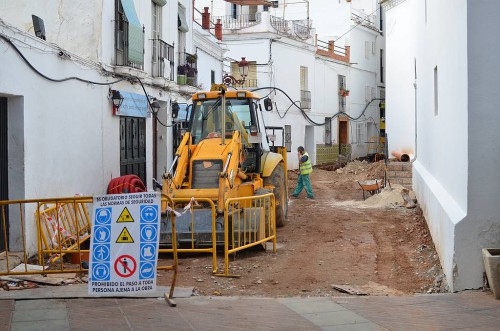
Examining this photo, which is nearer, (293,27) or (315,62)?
(293,27)

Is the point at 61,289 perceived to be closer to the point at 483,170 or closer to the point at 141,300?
the point at 141,300

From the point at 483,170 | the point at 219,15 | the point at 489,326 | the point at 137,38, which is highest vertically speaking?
the point at 219,15

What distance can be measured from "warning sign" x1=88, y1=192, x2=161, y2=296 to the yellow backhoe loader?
8.85 ft

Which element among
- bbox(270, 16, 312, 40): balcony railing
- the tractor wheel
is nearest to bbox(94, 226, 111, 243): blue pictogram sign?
the tractor wheel

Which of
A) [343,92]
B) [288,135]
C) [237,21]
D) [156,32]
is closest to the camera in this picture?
[156,32]

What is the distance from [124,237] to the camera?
7164mm

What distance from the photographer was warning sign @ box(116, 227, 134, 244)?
7152 millimetres

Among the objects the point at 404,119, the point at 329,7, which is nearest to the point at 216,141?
the point at 404,119

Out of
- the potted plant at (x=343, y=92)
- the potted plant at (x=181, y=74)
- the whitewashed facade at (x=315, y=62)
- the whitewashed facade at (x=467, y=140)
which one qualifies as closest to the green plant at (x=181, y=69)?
the potted plant at (x=181, y=74)

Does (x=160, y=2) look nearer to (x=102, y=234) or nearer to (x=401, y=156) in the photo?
(x=102, y=234)

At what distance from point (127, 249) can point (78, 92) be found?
6.44 metres

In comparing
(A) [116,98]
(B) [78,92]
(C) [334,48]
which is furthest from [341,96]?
(B) [78,92]

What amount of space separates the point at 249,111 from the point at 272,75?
59.4 feet

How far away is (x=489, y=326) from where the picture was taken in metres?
6.40
